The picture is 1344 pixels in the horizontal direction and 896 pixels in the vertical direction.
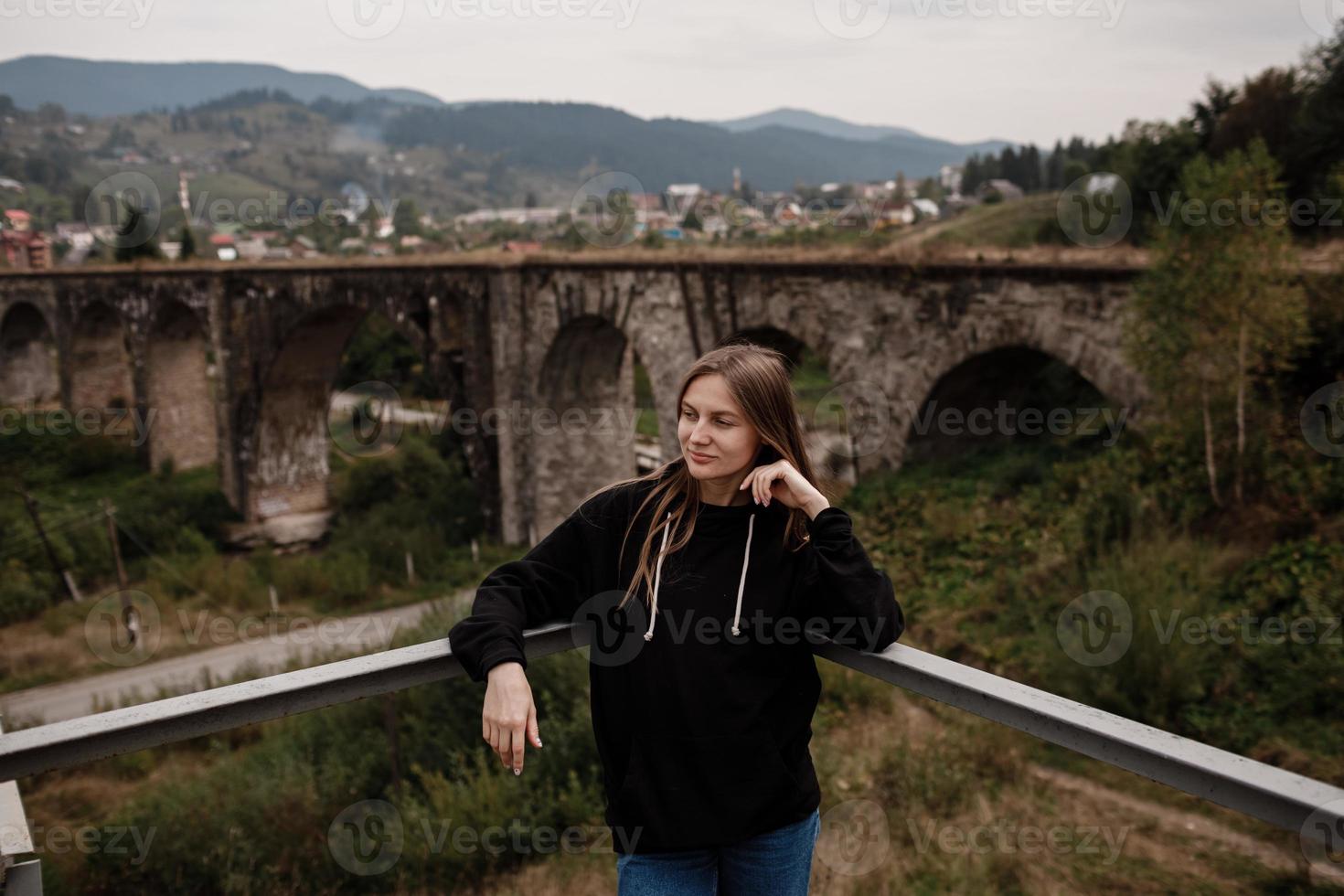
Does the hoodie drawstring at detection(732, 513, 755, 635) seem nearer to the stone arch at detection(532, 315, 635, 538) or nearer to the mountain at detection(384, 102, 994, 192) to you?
the stone arch at detection(532, 315, 635, 538)

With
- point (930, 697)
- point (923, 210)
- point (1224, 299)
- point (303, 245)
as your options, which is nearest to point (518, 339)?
point (1224, 299)

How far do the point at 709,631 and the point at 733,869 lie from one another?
1.64 ft

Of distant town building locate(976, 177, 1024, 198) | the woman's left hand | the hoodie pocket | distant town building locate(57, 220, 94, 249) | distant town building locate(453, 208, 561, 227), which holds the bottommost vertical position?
the hoodie pocket

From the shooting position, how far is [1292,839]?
5078mm

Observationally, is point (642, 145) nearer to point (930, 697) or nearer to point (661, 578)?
point (661, 578)

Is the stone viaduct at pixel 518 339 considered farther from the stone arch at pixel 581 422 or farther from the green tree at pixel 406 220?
the green tree at pixel 406 220

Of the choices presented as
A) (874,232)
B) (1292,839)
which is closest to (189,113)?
(874,232)

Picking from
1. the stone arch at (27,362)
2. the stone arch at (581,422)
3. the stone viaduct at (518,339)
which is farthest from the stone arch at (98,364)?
the stone arch at (581,422)

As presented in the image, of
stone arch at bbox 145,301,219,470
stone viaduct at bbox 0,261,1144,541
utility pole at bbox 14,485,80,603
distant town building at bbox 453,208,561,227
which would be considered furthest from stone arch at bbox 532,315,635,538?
distant town building at bbox 453,208,561,227

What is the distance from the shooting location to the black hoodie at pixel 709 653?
2006mm

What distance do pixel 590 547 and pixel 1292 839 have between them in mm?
4708

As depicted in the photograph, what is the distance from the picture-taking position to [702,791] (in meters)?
2.04

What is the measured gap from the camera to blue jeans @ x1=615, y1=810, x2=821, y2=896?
204 centimetres

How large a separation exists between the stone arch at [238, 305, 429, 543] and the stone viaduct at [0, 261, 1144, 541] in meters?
0.05
